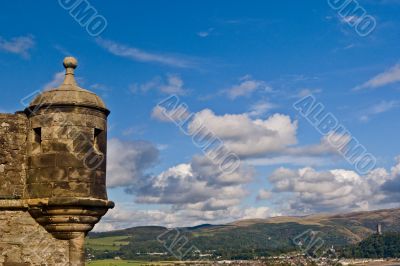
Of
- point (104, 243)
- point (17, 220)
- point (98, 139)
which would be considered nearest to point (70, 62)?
point (98, 139)

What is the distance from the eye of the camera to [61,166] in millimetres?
8000

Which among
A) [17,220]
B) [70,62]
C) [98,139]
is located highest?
[70,62]

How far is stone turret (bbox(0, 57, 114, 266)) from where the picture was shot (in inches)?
315

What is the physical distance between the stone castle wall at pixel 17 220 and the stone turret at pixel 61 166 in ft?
0.05

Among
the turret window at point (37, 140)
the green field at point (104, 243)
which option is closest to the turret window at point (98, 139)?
the turret window at point (37, 140)

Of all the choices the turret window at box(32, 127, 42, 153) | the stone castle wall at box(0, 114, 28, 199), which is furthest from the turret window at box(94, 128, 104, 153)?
the stone castle wall at box(0, 114, 28, 199)

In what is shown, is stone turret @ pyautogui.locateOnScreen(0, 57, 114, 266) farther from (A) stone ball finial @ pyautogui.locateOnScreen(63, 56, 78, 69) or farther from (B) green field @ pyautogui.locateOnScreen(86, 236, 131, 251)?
(B) green field @ pyautogui.locateOnScreen(86, 236, 131, 251)

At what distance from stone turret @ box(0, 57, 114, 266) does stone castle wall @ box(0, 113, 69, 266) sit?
2 cm

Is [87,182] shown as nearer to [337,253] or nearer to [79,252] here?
[79,252]

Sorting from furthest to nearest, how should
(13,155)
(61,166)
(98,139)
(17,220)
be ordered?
(98,139)
(13,155)
(17,220)
(61,166)

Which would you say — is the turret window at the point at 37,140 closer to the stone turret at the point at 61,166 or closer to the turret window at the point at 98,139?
the stone turret at the point at 61,166

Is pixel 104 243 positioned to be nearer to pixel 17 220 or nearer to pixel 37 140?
pixel 17 220

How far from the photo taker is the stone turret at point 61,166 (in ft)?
26.2

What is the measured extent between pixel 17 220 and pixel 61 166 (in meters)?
1.08
